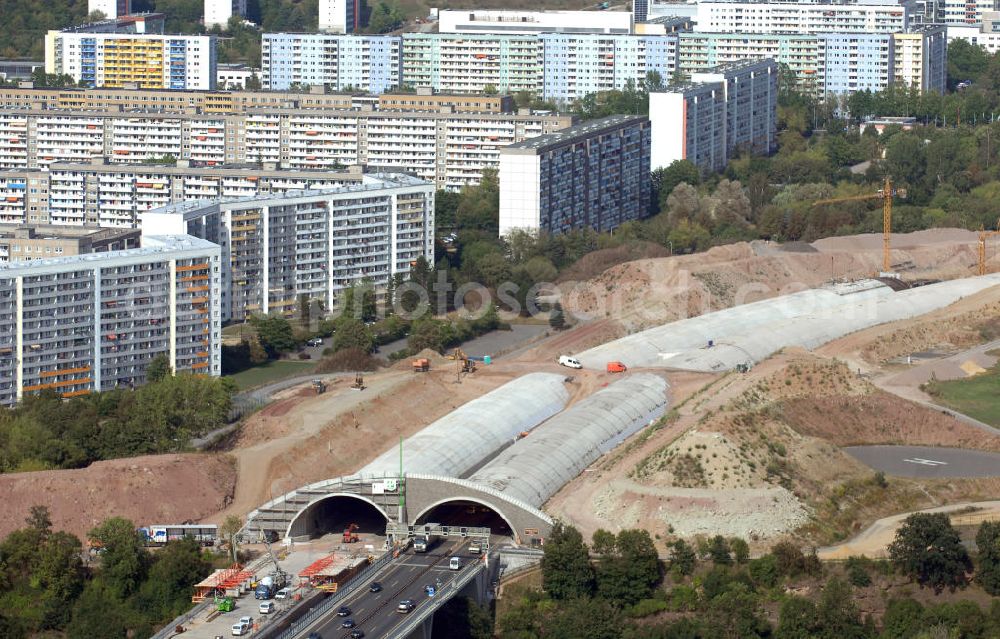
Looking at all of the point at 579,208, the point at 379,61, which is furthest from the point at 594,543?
the point at 379,61

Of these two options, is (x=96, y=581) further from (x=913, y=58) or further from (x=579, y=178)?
(x=913, y=58)

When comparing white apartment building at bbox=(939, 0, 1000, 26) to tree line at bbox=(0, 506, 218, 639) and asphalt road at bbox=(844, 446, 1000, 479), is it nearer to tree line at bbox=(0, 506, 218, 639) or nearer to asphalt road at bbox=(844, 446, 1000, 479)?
asphalt road at bbox=(844, 446, 1000, 479)

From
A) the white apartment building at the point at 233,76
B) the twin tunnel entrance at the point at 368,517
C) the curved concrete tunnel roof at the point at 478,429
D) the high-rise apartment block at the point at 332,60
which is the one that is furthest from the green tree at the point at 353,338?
the white apartment building at the point at 233,76

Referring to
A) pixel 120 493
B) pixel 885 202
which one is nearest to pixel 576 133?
pixel 885 202

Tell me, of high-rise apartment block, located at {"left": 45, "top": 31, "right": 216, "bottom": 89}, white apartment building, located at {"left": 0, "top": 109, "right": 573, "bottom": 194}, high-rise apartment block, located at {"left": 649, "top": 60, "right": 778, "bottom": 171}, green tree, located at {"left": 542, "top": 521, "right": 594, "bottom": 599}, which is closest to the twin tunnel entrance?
green tree, located at {"left": 542, "top": 521, "right": 594, "bottom": 599}

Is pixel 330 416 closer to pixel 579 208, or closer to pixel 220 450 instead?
pixel 220 450

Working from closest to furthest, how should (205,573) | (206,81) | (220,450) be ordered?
(205,573) < (220,450) < (206,81)
